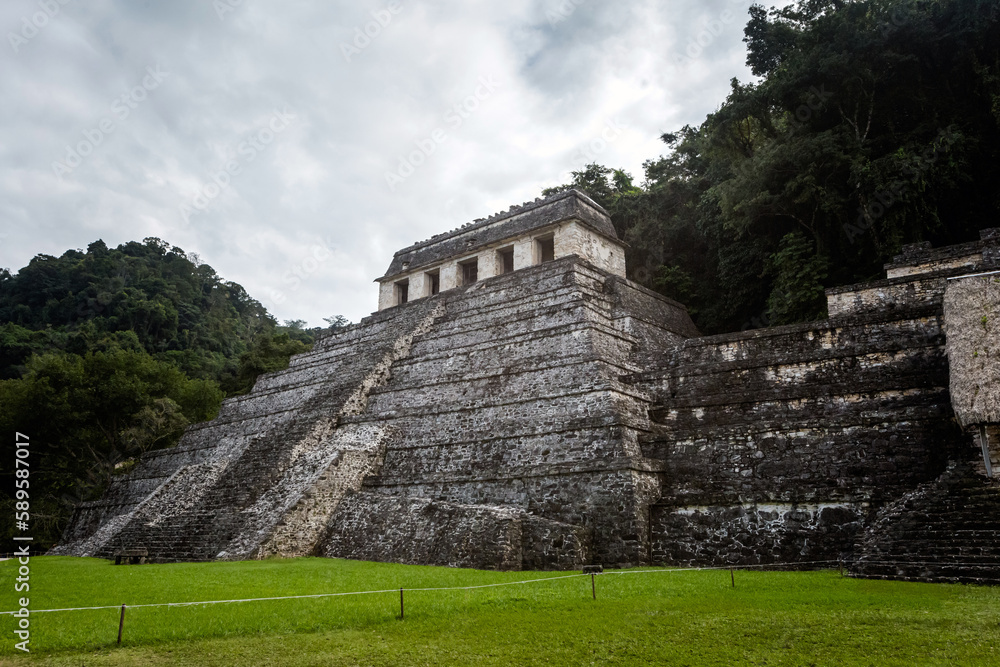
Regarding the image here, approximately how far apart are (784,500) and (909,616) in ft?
12.6

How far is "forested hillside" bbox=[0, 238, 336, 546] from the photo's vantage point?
22.6 meters

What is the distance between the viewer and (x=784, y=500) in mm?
8828

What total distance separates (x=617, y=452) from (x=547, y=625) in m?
4.98

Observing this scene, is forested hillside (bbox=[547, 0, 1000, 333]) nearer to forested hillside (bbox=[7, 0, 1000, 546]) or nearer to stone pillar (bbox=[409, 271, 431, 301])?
forested hillside (bbox=[7, 0, 1000, 546])

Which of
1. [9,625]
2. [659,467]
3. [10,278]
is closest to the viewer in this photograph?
[9,625]

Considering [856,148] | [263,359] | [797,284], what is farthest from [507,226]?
[263,359]

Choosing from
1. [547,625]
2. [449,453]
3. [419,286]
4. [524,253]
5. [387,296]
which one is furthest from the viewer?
[387,296]

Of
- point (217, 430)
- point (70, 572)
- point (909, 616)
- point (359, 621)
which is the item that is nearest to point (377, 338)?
point (217, 430)

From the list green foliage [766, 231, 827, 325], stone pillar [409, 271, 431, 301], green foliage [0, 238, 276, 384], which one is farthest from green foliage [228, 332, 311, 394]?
green foliage [766, 231, 827, 325]

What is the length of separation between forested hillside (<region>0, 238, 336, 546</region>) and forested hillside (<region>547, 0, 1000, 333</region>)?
61.1 ft

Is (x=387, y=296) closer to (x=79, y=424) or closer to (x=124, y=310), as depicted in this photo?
(x=79, y=424)

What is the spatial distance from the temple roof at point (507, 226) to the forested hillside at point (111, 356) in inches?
344

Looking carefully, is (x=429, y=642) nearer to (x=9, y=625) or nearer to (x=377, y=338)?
(x=9, y=625)

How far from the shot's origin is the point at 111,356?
2405 cm
